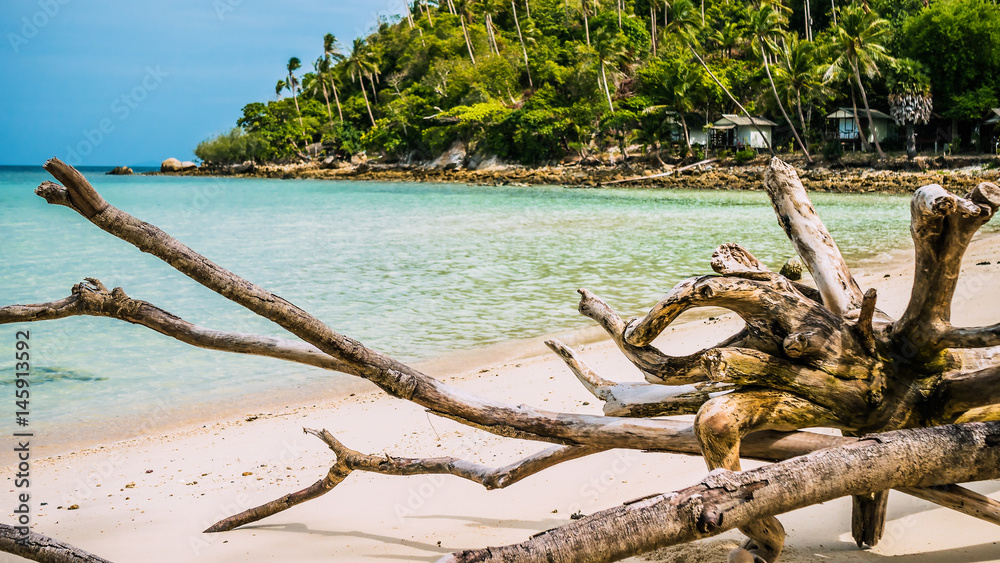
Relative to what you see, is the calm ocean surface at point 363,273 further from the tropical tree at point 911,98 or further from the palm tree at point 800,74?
the palm tree at point 800,74

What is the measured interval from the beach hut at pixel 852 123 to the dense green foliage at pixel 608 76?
1283 millimetres

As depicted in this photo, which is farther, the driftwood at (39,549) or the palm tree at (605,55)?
the palm tree at (605,55)

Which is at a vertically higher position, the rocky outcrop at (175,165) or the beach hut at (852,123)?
the rocky outcrop at (175,165)

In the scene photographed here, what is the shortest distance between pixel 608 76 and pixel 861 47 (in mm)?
22862

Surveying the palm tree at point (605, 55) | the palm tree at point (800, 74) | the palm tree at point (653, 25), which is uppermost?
the palm tree at point (653, 25)

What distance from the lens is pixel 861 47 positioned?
40438mm

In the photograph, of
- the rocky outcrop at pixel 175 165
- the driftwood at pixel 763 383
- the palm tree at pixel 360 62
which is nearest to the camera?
the driftwood at pixel 763 383

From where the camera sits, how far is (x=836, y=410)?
2.60 meters

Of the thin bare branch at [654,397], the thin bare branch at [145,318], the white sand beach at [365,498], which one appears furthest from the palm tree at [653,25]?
the thin bare branch at [145,318]

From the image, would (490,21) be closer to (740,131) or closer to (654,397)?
(740,131)

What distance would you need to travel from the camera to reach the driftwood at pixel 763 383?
6.39ft

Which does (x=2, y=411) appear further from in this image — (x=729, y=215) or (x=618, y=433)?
(x=729, y=215)

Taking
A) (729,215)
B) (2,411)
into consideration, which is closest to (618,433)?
(2,411)

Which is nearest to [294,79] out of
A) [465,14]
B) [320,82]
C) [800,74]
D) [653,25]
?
[320,82]
